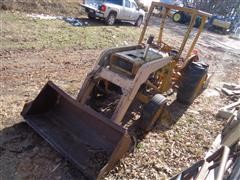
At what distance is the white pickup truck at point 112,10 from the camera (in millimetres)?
13992

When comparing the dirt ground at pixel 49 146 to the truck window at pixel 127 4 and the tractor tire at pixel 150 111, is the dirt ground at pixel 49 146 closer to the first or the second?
the tractor tire at pixel 150 111

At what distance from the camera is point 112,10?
14.3m

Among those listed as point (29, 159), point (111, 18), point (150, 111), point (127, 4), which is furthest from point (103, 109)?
point (127, 4)

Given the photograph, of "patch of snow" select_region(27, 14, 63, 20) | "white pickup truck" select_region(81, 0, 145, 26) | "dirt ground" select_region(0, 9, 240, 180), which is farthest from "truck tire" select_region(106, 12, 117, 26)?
"dirt ground" select_region(0, 9, 240, 180)

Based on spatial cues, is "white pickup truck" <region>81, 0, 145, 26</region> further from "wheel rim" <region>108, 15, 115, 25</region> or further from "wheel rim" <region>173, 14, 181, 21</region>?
"wheel rim" <region>173, 14, 181, 21</region>

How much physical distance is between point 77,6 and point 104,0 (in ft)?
5.23

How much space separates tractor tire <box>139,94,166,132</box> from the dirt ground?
0.29 meters

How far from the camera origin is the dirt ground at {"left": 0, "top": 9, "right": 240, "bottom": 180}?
389 cm

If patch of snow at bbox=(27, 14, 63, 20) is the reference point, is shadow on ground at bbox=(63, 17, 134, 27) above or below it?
above

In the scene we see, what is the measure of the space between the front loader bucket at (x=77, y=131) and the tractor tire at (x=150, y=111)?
953 mm

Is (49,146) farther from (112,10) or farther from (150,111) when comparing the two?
(112,10)

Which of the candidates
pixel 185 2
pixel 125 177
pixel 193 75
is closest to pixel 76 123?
pixel 125 177

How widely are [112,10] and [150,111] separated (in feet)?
35.0

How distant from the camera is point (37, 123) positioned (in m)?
4.36
